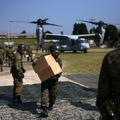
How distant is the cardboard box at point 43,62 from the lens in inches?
323

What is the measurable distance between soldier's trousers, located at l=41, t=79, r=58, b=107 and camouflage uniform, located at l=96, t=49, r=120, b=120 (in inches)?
191

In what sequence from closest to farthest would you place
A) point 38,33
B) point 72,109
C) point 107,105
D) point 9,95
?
1. point 107,105
2. point 72,109
3. point 9,95
4. point 38,33

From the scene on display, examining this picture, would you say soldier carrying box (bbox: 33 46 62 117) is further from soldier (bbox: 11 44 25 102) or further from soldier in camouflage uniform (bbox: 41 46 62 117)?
soldier (bbox: 11 44 25 102)

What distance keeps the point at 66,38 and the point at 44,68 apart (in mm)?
43651

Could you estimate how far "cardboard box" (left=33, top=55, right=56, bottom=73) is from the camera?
8.20 m

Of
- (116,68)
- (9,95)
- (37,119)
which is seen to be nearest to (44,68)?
(37,119)

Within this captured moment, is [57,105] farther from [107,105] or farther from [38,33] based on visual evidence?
[38,33]

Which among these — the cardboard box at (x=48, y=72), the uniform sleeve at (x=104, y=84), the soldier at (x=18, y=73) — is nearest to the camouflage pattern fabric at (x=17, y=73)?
the soldier at (x=18, y=73)

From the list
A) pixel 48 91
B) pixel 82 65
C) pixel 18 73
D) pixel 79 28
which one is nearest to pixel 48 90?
pixel 48 91

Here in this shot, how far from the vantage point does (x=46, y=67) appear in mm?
8258

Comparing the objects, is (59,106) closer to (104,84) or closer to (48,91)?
(48,91)

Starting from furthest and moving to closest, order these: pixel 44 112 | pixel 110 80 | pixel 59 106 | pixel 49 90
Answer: pixel 59 106
pixel 49 90
pixel 44 112
pixel 110 80

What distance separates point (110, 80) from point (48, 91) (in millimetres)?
5026

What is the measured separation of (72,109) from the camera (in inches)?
342
